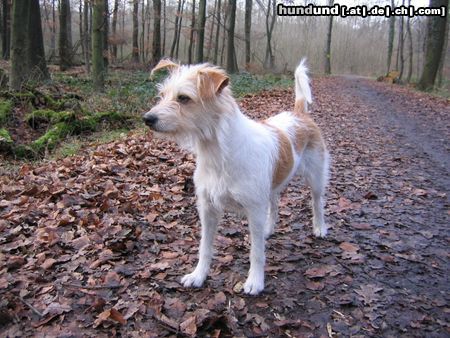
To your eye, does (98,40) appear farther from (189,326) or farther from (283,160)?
(189,326)

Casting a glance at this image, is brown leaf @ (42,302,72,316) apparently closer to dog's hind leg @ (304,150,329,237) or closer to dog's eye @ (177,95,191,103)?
dog's eye @ (177,95,191,103)

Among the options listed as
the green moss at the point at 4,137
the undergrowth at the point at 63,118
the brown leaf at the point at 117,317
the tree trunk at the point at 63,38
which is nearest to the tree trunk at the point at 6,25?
the tree trunk at the point at 63,38

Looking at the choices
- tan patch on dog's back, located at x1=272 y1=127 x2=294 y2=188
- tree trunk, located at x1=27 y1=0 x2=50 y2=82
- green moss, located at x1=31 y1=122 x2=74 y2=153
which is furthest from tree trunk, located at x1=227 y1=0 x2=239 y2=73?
tan patch on dog's back, located at x1=272 y1=127 x2=294 y2=188

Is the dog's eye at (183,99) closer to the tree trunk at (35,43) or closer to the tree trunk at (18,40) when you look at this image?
the tree trunk at (18,40)

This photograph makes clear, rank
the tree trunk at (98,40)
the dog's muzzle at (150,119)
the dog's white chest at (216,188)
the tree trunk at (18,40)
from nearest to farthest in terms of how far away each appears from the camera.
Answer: the dog's muzzle at (150,119) < the dog's white chest at (216,188) < the tree trunk at (18,40) < the tree trunk at (98,40)

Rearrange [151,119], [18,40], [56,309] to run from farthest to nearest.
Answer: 1. [18,40]
2. [56,309]
3. [151,119]

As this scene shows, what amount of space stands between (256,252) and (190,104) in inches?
57.3

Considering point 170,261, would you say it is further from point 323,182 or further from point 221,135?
Answer: point 323,182

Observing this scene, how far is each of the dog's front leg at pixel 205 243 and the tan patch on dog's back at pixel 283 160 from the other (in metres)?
0.73

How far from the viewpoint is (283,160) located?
149 inches

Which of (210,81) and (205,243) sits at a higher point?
(210,81)

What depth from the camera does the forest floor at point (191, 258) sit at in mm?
3047

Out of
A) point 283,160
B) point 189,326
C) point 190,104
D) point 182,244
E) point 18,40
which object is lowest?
point 189,326

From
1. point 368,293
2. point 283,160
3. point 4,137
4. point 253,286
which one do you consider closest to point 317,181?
point 283,160
